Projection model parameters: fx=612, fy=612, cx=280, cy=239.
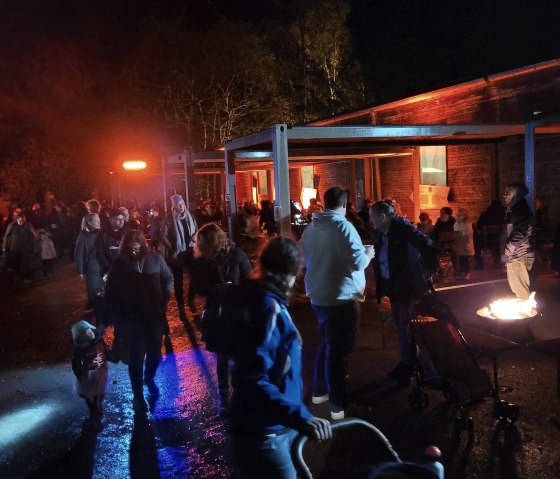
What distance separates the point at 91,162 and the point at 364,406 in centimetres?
2683

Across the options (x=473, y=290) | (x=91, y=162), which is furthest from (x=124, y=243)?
(x=91, y=162)

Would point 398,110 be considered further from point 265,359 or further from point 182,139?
point 265,359

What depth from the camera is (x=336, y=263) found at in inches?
200

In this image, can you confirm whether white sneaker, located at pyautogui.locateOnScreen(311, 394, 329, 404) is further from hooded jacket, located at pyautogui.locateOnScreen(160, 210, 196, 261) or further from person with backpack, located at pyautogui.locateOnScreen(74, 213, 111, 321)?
hooded jacket, located at pyautogui.locateOnScreen(160, 210, 196, 261)

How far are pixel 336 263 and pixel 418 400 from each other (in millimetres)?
1491

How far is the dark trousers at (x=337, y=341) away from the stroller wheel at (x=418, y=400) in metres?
0.68

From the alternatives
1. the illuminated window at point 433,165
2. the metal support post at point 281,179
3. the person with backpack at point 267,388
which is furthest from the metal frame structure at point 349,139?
the person with backpack at point 267,388

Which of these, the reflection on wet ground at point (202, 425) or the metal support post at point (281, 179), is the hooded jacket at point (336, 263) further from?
the metal support post at point (281, 179)

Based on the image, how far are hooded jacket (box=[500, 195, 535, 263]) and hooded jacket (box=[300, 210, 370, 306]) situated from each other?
332 cm

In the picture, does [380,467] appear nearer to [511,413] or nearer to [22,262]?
[511,413]

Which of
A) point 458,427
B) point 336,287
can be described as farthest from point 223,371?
point 458,427

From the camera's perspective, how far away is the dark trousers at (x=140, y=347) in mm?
5715

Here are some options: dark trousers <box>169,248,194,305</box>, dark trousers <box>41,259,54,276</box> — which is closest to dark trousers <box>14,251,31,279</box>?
dark trousers <box>41,259,54,276</box>

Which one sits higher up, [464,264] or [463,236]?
[463,236]
